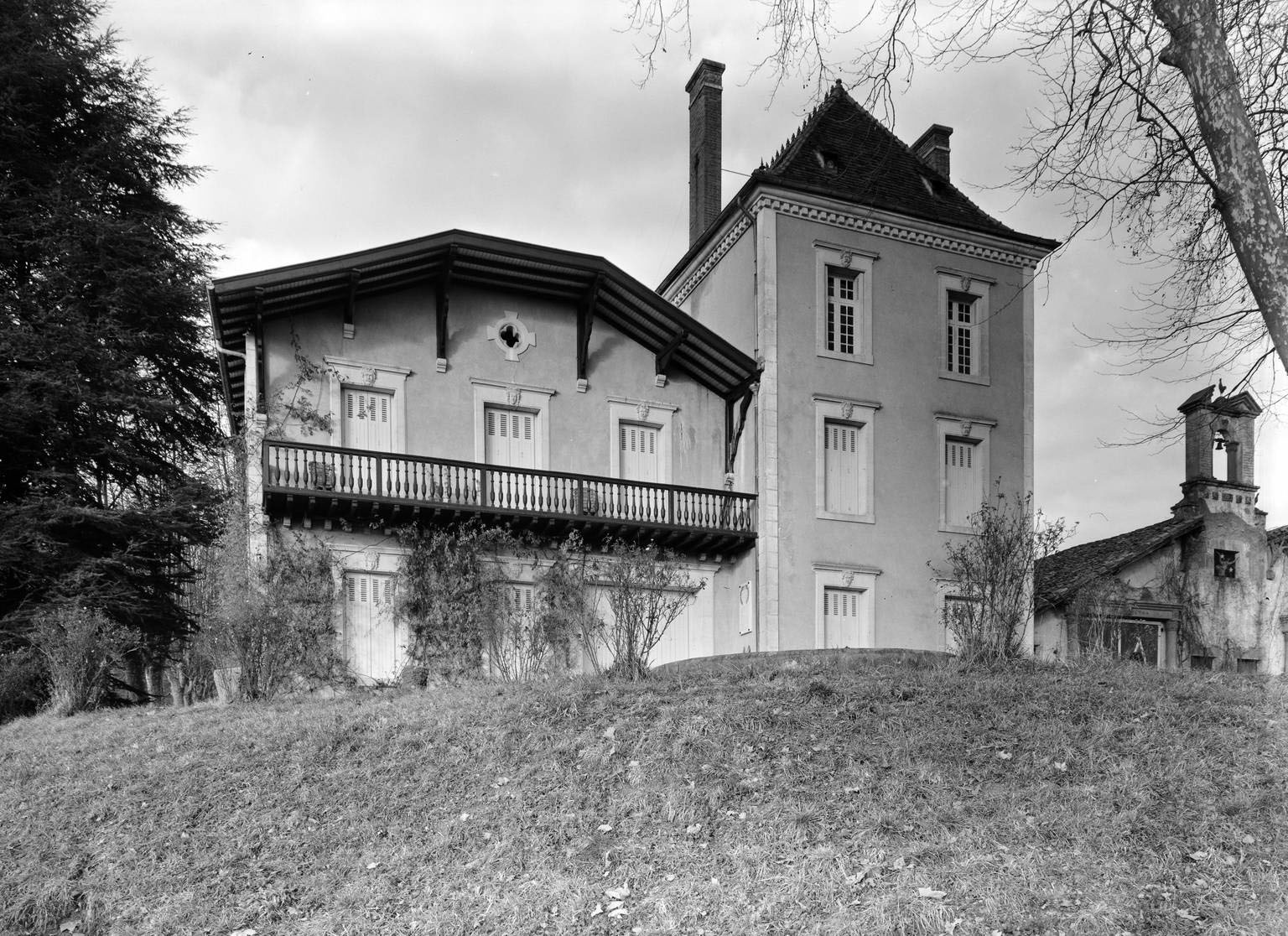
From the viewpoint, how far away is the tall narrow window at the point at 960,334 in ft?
75.7

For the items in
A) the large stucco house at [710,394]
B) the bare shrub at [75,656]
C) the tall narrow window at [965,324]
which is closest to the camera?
the bare shrub at [75,656]

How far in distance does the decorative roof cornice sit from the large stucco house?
0.05 meters

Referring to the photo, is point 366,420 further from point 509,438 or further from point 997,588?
point 997,588

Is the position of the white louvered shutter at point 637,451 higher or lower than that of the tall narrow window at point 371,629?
higher

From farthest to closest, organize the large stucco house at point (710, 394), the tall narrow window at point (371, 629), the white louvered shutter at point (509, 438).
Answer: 1. the white louvered shutter at point (509, 438)
2. the large stucco house at point (710, 394)
3. the tall narrow window at point (371, 629)

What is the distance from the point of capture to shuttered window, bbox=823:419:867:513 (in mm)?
21422

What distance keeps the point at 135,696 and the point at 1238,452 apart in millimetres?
25762

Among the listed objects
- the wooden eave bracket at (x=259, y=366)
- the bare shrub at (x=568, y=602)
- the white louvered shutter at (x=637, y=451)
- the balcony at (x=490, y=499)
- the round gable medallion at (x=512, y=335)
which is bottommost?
the bare shrub at (x=568, y=602)

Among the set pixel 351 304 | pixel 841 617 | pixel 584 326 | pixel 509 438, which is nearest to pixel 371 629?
pixel 509 438

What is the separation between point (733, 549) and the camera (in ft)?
68.7

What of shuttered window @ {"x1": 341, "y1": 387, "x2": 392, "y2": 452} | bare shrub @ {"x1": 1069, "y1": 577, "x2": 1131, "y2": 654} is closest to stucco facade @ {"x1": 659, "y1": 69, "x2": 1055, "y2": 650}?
bare shrub @ {"x1": 1069, "y1": 577, "x2": 1131, "y2": 654}

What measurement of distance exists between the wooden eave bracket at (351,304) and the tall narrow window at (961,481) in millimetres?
11869

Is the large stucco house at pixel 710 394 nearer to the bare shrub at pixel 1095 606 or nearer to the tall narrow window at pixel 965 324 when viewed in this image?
the tall narrow window at pixel 965 324

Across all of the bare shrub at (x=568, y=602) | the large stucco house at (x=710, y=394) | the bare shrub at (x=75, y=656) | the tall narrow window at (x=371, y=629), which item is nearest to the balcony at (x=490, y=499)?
the large stucco house at (x=710, y=394)
